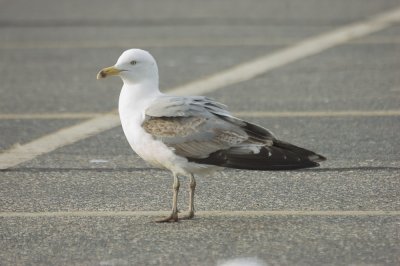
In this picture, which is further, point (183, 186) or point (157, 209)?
point (183, 186)

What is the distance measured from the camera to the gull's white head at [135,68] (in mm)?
6301

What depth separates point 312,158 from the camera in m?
5.88

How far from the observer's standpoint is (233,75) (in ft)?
36.1

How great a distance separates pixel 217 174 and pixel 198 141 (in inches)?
52.4

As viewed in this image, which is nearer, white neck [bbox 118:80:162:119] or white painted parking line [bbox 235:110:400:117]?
white neck [bbox 118:80:162:119]

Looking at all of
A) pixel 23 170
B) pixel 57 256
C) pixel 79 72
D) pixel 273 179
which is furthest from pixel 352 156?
pixel 79 72

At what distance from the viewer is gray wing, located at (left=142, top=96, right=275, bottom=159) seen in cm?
592

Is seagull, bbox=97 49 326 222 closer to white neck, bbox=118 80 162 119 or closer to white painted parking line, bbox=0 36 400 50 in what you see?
white neck, bbox=118 80 162 119

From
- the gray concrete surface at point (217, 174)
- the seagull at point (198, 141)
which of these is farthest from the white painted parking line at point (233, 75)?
the seagull at point (198, 141)

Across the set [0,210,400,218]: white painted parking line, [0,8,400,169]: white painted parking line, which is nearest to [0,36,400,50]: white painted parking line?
[0,8,400,169]: white painted parking line

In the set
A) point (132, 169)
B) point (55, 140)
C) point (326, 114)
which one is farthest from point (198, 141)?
point (326, 114)

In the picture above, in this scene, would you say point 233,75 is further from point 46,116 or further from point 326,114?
point 46,116

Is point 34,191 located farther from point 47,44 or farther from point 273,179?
point 47,44

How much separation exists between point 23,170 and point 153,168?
93 cm
